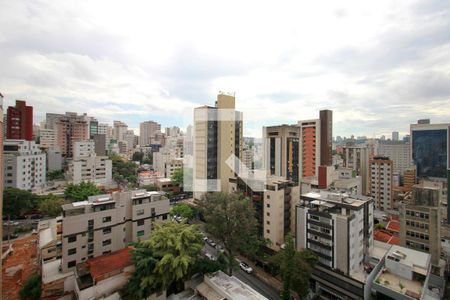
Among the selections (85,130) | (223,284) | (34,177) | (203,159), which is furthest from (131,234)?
(85,130)

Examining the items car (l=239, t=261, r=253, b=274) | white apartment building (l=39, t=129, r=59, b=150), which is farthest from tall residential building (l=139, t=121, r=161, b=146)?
car (l=239, t=261, r=253, b=274)

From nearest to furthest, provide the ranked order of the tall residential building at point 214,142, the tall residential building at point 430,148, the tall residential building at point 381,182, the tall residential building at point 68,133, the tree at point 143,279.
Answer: the tree at point 143,279
the tall residential building at point 214,142
the tall residential building at point 381,182
the tall residential building at point 430,148
the tall residential building at point 68,133

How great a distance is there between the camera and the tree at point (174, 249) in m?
8.45

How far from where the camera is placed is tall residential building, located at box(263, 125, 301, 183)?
25.1 m

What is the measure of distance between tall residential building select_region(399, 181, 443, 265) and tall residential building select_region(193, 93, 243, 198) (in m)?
14.1

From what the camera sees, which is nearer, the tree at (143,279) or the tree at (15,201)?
the tree at (143,279)

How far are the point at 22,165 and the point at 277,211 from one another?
29076mm

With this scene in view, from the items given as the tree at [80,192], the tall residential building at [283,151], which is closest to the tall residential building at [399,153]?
the tall residential building at [283,151]

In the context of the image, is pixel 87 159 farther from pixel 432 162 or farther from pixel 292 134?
pixel 432 162

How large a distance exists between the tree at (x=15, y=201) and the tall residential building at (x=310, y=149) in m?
28.7

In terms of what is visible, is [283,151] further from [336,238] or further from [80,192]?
[80,192]

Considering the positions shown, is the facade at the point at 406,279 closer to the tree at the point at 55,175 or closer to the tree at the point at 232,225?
the tree at the point at 232,225

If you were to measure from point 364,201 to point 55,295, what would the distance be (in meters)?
16.2

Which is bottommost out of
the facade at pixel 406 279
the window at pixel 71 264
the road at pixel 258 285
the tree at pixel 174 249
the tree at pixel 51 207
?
the road at pixel 258 285
